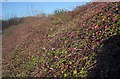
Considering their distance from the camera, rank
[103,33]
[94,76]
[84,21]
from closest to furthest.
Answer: [94,76]
[103,33]
[84,21]

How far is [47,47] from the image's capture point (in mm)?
7250

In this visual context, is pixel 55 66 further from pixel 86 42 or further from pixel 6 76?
pixel 6 76

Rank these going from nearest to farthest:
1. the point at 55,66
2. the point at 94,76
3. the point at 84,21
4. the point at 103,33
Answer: the point at 94,76 < the point at 103,33 < the point at 55,66 < the point at 84,21

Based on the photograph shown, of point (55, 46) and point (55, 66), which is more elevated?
point (55, 46)

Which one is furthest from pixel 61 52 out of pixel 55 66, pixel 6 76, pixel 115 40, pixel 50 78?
pixel 6 76

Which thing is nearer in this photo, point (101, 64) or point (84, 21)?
point (101, 64)

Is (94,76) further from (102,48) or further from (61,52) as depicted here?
(61,52)

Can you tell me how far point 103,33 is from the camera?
17.4ft

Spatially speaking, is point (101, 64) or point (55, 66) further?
point (55, 66)

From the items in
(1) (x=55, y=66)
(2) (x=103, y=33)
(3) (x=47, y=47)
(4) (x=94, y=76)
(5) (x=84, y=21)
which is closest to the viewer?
(4) (x=94, y=76)

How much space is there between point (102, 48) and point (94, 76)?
68 cm

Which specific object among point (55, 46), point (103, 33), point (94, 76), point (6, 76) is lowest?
point (6, 76)

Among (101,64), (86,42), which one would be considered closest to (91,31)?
(86,42)

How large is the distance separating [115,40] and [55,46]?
2.49m
